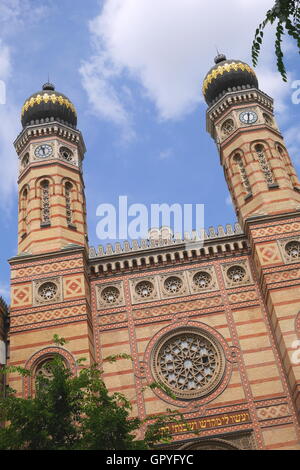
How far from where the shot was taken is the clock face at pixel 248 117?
20.0 m

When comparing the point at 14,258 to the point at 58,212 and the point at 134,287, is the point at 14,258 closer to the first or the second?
the point at 58,212

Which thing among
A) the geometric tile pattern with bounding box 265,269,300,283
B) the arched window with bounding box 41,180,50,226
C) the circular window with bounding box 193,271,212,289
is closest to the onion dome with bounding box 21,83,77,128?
the arched window with bounding box 41,180,50,226

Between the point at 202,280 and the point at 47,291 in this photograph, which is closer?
the point at 47,291

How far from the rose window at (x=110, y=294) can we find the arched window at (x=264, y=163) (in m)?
6.93

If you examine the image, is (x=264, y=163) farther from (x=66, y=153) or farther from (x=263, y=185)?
(x=66, y=153)

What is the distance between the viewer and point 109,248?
1780cm

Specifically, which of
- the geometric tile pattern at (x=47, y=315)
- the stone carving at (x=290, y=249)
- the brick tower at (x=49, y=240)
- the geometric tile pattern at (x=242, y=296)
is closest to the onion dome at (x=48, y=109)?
the brick tower at (x=49, y=240)

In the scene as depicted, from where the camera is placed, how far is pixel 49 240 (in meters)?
17.5

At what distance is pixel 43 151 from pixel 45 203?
7.98 feet

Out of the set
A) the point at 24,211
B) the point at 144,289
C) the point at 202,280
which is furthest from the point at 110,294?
the point at 24,211

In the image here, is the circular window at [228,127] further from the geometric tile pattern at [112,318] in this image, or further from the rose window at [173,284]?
the geometric tile pattern at [112,318]

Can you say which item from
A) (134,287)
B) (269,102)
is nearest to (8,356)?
(134,287)

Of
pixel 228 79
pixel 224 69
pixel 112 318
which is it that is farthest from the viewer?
pixel 224 69
